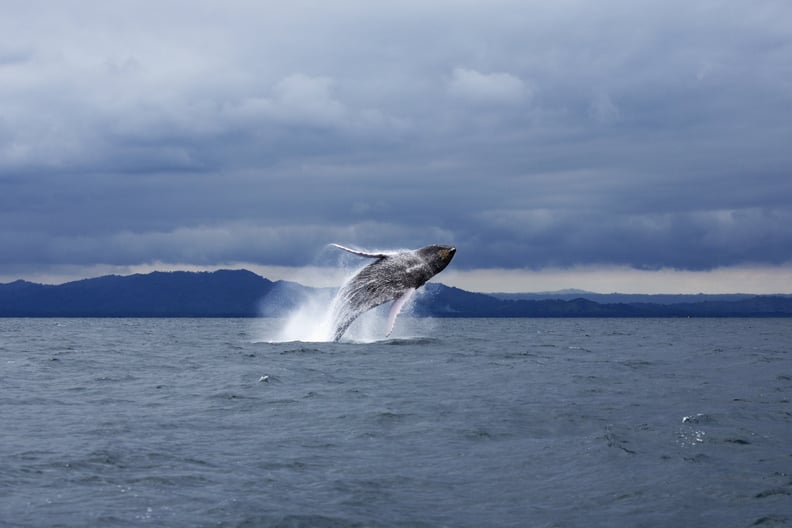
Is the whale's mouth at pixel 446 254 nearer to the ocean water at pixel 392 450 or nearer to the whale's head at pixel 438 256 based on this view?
the whale's head at pixel 438 256

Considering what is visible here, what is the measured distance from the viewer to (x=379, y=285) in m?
30.2

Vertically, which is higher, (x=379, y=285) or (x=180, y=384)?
(x=379, y=285)

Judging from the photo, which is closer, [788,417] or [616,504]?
[616,504]

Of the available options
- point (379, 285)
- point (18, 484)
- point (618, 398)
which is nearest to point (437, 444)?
point (18, 484)

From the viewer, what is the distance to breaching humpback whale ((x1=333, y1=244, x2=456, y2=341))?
1175 inches

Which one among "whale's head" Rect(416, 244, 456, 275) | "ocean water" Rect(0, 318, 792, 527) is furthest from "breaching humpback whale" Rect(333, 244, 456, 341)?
"ocean water" Rect(0, 318, 792, 527)

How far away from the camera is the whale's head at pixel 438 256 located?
29766mm

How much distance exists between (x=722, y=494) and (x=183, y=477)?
24.3 feet

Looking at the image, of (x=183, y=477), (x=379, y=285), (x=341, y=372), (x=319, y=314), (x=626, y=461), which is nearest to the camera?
(x=183, y=477)

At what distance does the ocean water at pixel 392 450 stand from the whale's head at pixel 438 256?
16.0ft

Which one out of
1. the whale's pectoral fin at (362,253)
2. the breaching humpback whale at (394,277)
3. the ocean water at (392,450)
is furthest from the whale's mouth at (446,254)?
the ocean water at (392,450)

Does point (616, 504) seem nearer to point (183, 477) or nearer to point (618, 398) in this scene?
point (183, 477)

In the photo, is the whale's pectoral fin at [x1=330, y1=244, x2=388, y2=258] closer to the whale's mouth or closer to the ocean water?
the whale's mouth

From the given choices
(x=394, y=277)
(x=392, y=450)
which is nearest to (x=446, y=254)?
(x=394, y=277)
